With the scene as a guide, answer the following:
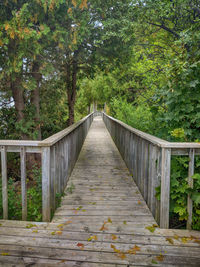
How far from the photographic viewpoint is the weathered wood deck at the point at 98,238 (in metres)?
2.11

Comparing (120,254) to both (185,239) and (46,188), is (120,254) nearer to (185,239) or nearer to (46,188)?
(185,239)

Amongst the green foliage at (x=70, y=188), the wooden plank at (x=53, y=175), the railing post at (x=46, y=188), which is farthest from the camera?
the green foliage at (x=70, y=188)

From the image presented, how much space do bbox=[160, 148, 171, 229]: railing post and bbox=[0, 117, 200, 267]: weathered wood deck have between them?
0.49 ft

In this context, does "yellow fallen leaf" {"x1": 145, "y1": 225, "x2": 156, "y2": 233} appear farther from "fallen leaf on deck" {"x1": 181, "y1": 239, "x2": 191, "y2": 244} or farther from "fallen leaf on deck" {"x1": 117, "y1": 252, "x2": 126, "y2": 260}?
"fallen leaf on deck" {"x1": 117, "y1": 252, "x2": 126, "y2": 260}

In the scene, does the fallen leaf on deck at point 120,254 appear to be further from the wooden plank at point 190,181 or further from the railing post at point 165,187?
the wooden plank at point 190,181

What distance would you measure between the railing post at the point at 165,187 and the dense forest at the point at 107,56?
0.09 meters

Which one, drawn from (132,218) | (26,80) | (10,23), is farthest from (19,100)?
(132,218)

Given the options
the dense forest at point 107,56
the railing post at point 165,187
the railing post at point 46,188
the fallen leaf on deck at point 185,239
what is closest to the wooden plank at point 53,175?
the railing post at point 46,188

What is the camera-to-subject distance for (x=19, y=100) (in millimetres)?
6500

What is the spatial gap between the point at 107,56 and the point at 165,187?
20.3 ft

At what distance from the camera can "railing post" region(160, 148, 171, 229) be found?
2684mm

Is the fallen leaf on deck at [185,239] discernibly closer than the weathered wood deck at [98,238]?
No

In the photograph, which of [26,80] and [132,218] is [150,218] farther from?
[26,80]

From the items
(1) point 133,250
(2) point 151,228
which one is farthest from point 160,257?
(2) point 151,228
